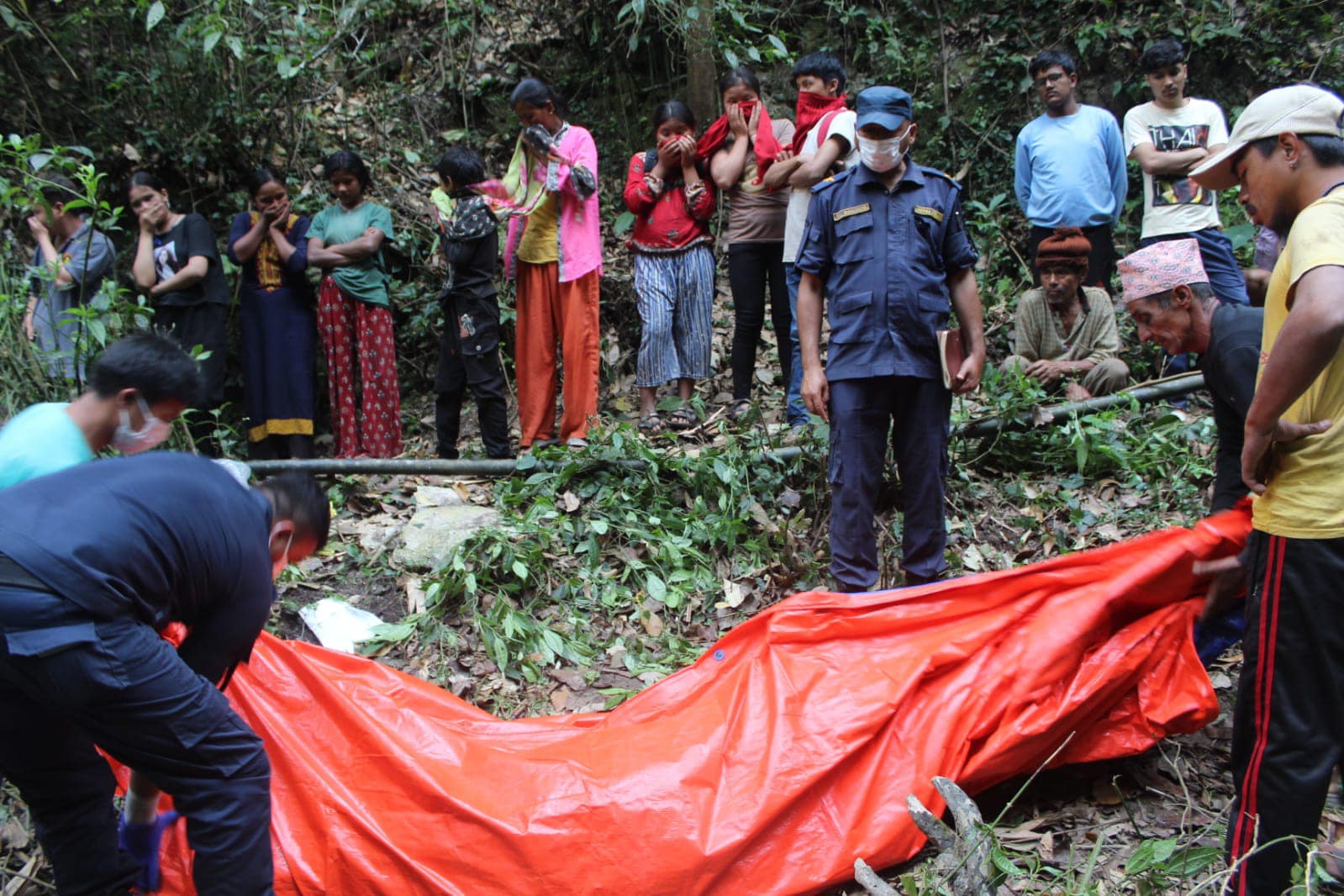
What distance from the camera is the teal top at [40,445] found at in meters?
2.38

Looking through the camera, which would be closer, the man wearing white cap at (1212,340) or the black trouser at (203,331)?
the man wearing white cap at (1212,340)

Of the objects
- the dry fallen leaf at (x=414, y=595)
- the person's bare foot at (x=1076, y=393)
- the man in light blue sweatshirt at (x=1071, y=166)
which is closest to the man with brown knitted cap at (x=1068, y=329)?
the person's bare foot at (x=1076, y=393)

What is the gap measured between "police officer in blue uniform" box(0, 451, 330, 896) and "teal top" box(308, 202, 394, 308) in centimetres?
326

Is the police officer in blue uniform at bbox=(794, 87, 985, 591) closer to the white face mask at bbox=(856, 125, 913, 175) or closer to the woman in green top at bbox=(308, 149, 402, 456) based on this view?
the white face mask at bbox=(856, 125, 913, 175)

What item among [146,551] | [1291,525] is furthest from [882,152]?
[146,551]

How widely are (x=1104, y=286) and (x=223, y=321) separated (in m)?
5.20

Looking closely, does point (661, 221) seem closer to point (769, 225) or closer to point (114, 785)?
point (769, 225)

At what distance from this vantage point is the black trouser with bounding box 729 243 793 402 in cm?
556

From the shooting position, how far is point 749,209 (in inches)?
218

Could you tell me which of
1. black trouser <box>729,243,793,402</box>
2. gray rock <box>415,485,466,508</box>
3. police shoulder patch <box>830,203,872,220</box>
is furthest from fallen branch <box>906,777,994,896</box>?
black trouser <box>729,243,793,402</box>

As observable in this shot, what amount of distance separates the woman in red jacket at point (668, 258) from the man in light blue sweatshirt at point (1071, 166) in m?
1.93

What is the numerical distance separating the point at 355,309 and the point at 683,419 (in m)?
1.97

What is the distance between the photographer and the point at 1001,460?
4969 mm

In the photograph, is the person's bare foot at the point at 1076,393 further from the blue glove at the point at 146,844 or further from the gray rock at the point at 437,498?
the blue glove at the point at 146,844
